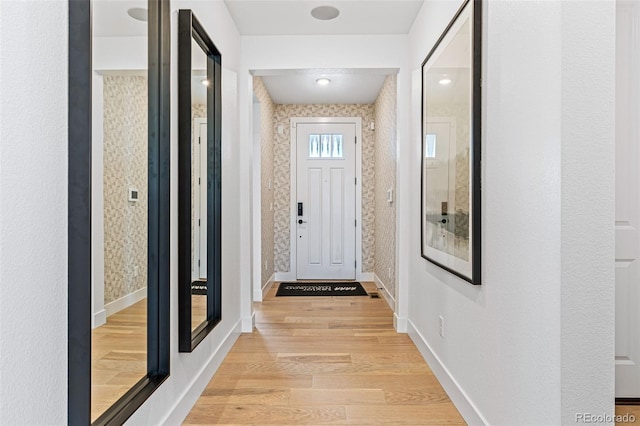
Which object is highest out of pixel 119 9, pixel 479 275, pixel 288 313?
pixel 119 9

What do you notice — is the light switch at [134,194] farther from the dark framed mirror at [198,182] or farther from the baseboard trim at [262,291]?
the baseboard trim at [262,291]

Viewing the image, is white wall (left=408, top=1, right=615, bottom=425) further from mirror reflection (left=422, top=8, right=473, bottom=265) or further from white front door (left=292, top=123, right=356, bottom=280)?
white front door (left=292, top=123, right=356, bottom=280)

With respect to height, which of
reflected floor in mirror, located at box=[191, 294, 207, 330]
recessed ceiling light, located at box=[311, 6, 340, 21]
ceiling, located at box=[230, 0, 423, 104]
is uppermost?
ceiling, located at box=[230, 0, 423, 104]

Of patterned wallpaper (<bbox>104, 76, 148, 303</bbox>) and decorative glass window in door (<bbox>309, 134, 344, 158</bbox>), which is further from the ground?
decorative glass window in door (<bbox>309, 134, 344, 158</bbox>)

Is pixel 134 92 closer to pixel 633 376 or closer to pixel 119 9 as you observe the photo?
pixel 119 9

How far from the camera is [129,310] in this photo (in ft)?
5.56

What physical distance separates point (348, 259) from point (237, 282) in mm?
2879

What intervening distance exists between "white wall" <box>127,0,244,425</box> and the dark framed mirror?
34mm

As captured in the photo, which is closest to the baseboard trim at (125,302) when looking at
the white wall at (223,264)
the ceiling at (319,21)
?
the white wall at (223,264)

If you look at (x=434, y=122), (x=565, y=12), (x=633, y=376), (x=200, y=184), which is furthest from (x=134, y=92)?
(x=633, y=376)

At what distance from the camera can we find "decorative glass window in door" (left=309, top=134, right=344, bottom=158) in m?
6.06

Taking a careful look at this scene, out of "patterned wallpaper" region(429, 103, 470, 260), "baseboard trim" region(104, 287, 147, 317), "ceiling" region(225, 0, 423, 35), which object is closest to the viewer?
"baseboard trim" region(104, 287, 147, 317)

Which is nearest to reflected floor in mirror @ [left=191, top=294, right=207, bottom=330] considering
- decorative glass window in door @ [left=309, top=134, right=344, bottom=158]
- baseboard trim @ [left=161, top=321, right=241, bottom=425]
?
baseboard trim @ [left=161, top=321, right=241, bottom=425]

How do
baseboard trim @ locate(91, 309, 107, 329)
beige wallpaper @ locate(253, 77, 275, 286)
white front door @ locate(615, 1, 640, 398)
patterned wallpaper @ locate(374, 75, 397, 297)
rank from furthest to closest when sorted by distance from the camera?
1. beige wallpaper @ locate(253, 77, 275, 286)
2. patterned wallpaper @ locate(374, 75, 397, 297)
3. white front door @ locate(615, 1, 640, 398)
4. baseboard trim @ locate(91, 309, 107, 329)
